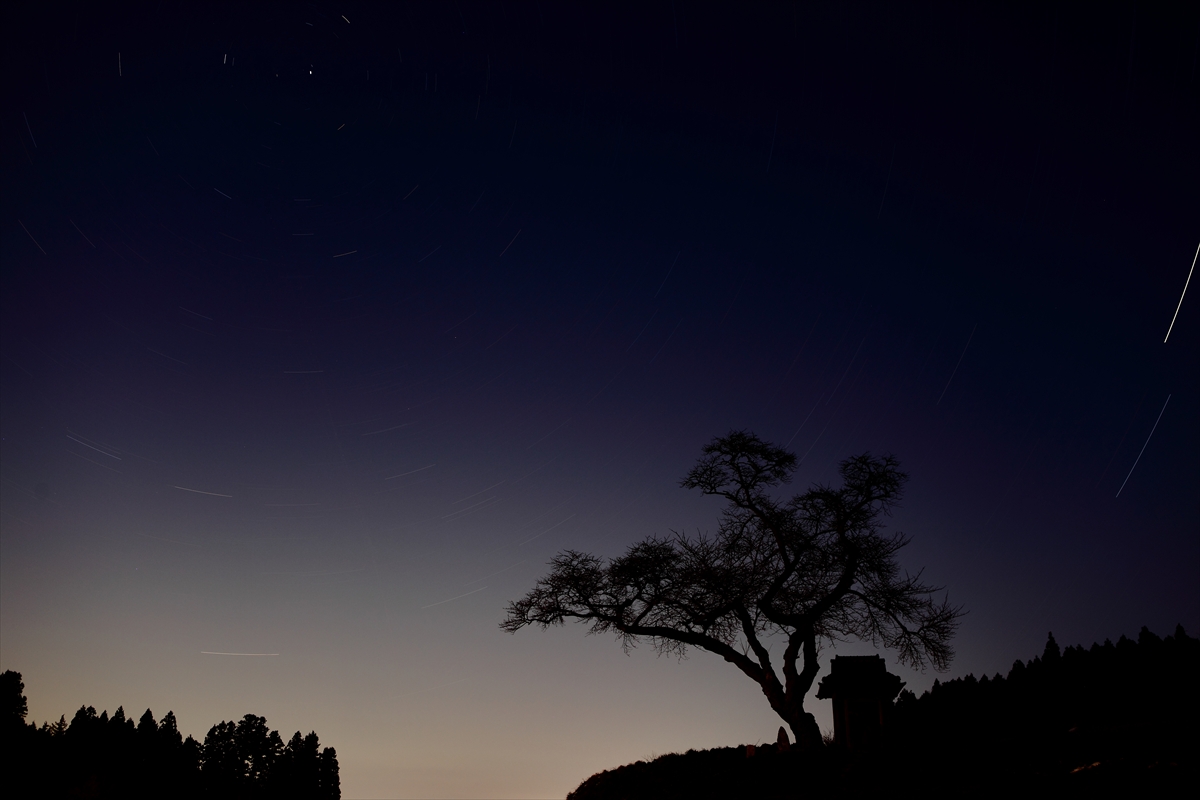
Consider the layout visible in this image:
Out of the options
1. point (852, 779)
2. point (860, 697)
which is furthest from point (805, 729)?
point (852, 779)

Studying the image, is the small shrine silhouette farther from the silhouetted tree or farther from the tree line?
the silhouetted tree

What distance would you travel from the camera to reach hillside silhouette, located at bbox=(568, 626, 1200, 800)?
36.6ft

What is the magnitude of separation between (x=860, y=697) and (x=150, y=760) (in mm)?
75597

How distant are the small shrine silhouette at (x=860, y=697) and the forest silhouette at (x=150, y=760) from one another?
6804 centimetres

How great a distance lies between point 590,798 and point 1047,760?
1160 centimetres

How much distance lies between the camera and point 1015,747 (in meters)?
14.1

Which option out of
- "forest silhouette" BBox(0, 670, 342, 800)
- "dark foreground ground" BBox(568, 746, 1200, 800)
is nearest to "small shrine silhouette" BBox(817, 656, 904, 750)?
"dark foreground ground" BBox(568, 746, 1200, 800)

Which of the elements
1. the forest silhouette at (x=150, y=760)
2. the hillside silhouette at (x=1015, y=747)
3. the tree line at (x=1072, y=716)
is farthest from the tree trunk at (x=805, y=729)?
the forest silhouette at (x=150, y=760)

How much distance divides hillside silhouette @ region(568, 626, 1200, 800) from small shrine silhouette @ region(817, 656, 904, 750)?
1.58 feet

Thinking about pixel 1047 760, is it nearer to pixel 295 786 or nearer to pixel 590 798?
pixel 590 798

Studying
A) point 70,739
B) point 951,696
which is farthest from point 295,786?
point 951,696

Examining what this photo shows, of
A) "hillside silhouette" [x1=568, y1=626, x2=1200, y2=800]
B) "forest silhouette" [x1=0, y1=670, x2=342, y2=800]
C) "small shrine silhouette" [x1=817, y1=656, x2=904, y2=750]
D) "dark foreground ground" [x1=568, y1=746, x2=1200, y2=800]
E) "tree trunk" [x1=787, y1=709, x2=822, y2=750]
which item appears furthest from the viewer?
"forest silhouette" [x1=0, y1=670, x2=342, y2=800]

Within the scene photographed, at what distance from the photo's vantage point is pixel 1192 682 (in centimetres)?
1689

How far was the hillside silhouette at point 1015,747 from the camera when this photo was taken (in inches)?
439
